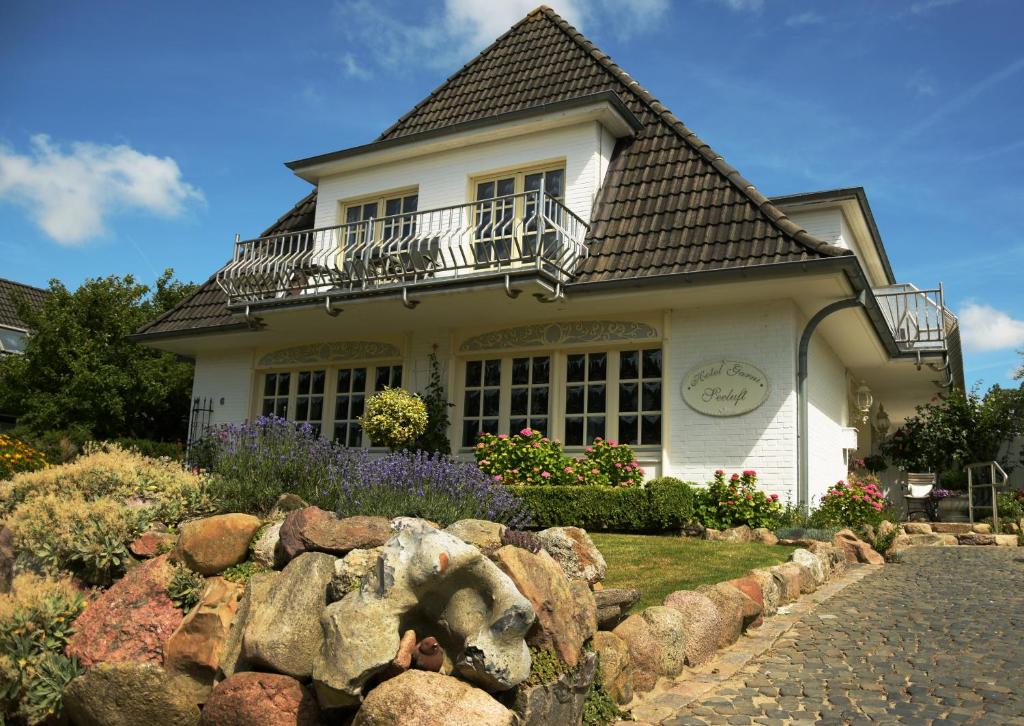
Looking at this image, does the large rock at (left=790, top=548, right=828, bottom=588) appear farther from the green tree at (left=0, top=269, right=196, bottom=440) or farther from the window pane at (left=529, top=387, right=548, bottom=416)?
the green tree at (left=0, top=269, right=196, bottom=440)

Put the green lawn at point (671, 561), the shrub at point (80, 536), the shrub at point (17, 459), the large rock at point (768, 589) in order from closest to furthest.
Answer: the shrub at point (80, 536) < the large rock at point (768, 589) < the green lawn at point (671, 561) < the shrub at point (17, 459)

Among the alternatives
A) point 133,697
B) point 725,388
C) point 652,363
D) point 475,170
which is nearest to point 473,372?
point 652,363

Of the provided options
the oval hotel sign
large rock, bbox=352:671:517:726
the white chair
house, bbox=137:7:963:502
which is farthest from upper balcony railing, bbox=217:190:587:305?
the white chair

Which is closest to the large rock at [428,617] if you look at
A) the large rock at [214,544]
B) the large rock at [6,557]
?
the large rock at [214,544]

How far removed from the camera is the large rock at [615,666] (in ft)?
14.9

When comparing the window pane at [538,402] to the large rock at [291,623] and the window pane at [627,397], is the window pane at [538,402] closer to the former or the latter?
the window pane at [627,397]

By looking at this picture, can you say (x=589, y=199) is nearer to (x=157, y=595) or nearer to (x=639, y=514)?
(x=639, y=514)

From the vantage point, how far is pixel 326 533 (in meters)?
5.07

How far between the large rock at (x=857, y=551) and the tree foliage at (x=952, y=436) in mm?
8572

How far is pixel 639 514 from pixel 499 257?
4.36m

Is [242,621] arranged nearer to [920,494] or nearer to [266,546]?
[266,546]

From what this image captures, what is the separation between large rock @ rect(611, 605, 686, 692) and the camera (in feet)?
16.0

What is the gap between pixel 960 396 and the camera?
17844mm

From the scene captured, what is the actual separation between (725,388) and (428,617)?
8.25m
